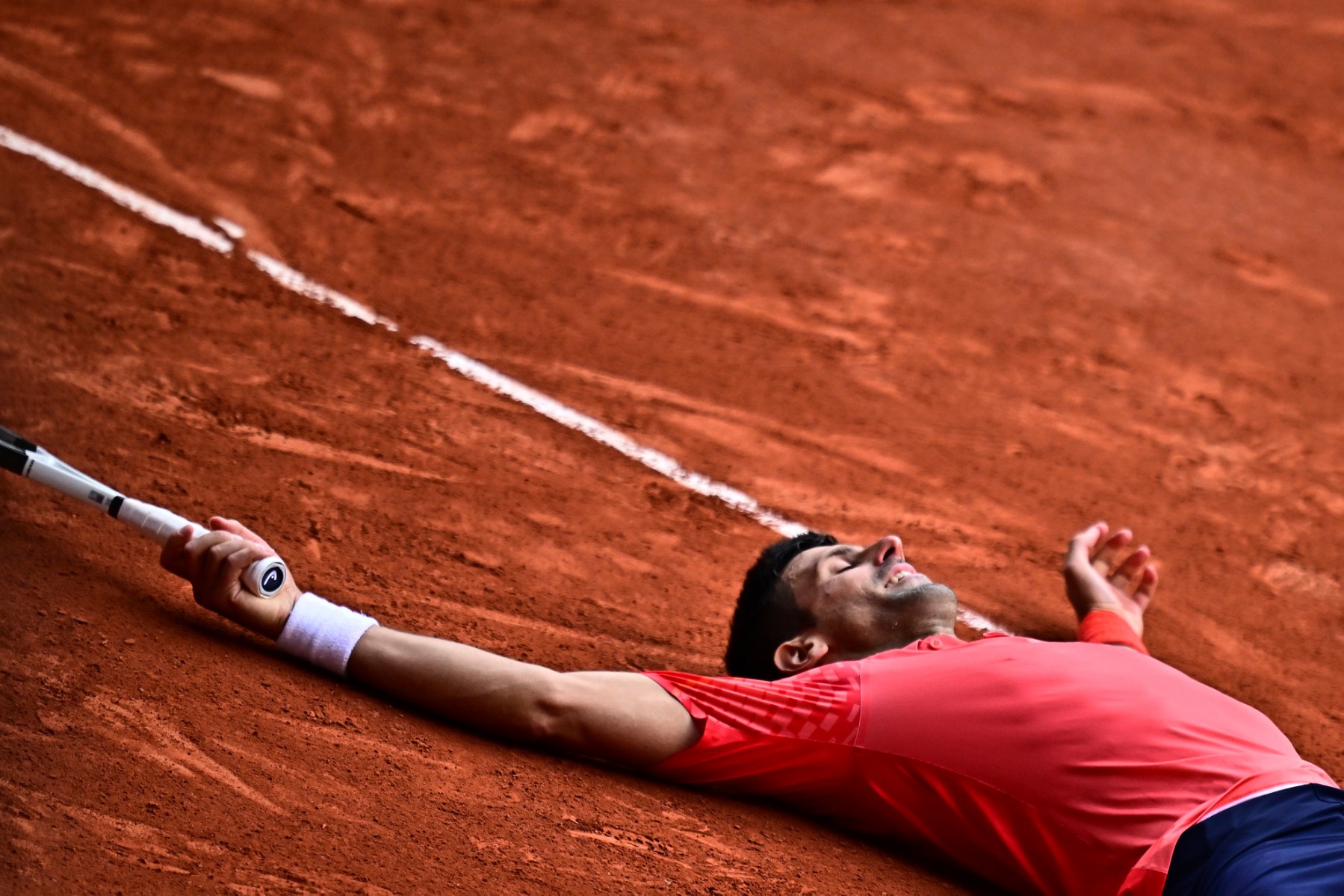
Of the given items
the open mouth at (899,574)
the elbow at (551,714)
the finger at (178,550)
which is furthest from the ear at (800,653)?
the finger at (178,550)

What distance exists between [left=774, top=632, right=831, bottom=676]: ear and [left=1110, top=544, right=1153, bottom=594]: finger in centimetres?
130

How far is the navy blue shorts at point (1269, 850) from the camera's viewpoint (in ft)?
9.39

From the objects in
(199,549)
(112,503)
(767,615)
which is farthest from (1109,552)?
(112,503)

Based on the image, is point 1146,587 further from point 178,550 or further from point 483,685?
point 178,550

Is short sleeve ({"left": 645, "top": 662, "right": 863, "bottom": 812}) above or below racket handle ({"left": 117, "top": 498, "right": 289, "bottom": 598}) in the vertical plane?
below

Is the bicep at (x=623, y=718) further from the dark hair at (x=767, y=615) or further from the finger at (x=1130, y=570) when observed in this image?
the finger at (x=1130, y=570)

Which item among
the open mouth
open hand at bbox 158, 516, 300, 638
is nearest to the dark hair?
the open mouth

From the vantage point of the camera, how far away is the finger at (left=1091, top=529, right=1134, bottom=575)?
448cm

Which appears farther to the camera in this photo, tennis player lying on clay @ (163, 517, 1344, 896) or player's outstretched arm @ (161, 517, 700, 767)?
player's outstretched arm @ (161, 517, 700, 767)

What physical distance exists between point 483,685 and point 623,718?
1.26ft

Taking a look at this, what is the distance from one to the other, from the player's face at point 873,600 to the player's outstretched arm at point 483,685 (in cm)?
64

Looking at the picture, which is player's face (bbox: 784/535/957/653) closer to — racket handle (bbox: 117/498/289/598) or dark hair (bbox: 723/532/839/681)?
dark hair (bbox: 723/532/839/681)

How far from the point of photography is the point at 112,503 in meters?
3.62

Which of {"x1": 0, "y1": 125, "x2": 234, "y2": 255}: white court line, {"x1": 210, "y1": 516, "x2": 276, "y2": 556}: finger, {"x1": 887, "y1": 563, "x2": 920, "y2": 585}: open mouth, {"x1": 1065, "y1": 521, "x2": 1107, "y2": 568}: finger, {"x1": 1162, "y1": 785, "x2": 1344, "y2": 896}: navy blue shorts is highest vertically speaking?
{"x1": 0, "y1": 125, "x2": 234, "y2": 255}: white court line
